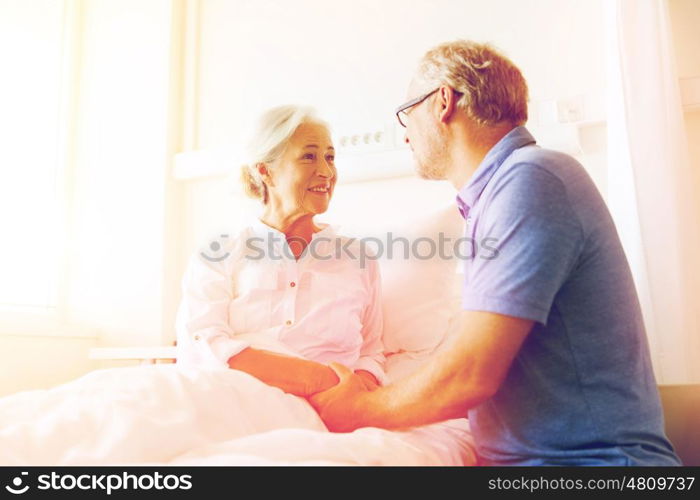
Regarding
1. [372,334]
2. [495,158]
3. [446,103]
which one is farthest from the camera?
[372,334]

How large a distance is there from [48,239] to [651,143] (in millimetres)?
2079

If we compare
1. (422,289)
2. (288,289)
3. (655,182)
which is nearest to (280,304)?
(288,289)

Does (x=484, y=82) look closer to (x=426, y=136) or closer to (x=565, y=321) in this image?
(x=426, y=136)

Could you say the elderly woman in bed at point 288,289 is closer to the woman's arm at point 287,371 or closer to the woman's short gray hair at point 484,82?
the woman's arm at point 287,371

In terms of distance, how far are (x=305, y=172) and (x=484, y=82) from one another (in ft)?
1.99

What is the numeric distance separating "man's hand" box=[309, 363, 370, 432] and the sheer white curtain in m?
0.73

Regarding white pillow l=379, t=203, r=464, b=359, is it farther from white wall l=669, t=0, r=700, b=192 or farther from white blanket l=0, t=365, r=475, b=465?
white wall l=669, t=0, r=700, b=192

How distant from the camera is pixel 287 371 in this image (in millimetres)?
1256

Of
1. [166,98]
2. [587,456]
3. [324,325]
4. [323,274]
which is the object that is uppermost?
[166,98]

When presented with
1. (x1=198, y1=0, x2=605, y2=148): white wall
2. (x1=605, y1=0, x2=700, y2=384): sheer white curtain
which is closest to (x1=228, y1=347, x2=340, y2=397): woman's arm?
(x1=605, y1=0, x2=700, y2=384): sheer white curtain

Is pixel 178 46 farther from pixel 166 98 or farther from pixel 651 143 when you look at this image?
pixel 651 143
